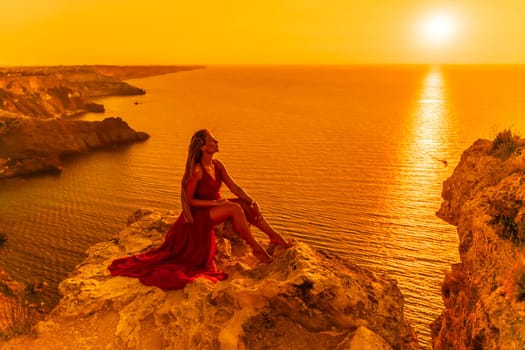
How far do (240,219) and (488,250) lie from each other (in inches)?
139

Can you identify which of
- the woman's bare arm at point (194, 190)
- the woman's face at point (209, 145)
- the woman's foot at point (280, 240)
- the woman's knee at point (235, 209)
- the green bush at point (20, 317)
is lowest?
the green bush at point (20, 317)

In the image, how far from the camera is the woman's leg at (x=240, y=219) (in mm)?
5809

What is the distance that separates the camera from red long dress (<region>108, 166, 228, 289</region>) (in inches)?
221

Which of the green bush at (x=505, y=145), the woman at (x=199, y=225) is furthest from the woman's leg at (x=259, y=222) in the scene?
the green bush at (x=505, y=145)

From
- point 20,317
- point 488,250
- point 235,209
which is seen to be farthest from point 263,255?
point 20,317

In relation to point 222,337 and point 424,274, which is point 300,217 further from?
point 222,337

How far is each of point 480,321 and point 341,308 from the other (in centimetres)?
153

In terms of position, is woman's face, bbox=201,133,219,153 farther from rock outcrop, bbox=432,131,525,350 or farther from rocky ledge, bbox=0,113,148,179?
rocky ledge, bbox=0,113,148,179

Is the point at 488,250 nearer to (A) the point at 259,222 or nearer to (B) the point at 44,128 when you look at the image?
(A) the point at 259,222

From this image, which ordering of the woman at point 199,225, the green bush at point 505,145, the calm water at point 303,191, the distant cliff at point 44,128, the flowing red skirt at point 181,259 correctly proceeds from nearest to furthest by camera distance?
1. the flowing red skirt at point 181,259
2. the woman at point 199,225
3. the green bush at point 505,145
4. the calm water at point 303,191
5. the distant cliff at point 44,128

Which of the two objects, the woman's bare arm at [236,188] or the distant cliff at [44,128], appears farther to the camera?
the distant cliff at [44,128]

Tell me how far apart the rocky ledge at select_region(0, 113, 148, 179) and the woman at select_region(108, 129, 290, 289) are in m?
22.9

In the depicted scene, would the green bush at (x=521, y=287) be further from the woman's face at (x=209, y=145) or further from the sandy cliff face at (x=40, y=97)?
the sandy cliff face at (x=40, y=97)

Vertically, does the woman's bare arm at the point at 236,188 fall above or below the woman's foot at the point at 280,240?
above
